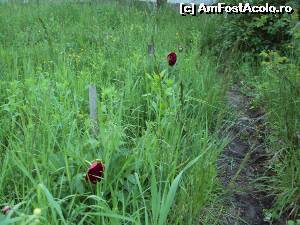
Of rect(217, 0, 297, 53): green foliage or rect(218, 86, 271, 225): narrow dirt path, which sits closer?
rect(218, 86, 271, 225): narrow dirt path

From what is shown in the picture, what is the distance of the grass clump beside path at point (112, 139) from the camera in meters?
1.61

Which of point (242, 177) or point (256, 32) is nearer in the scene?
point (242, 177)

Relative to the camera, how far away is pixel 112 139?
1.83m

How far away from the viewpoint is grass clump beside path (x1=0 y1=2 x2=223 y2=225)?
161 centimetres

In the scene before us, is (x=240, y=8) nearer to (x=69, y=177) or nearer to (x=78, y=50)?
(x=78, y=50)

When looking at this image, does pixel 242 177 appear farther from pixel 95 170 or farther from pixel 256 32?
pixel 256 32

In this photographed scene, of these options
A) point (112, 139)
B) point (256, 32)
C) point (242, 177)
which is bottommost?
point (242, 177)

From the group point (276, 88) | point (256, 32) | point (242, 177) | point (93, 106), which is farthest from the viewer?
point (256, 32)

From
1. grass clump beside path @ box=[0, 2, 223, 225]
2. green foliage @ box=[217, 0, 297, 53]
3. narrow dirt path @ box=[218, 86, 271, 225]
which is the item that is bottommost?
narrow dirt path @ box=[218, 86, 271, 225]

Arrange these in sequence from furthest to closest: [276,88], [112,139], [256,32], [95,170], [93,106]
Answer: [256,32] → [276,88] → [93,106] → [112,139] → [95,170]

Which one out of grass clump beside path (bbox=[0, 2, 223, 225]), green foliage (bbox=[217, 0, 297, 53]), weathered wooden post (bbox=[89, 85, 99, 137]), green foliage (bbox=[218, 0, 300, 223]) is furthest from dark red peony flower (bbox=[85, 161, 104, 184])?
green foliage (bbox=[217, 0, 297, 53])

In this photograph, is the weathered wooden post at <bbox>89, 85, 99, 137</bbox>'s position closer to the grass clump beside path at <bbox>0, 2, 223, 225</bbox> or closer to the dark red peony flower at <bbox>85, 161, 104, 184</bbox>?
the grass clump beside path at <bbox>0, 2, 223, 225</bbox>

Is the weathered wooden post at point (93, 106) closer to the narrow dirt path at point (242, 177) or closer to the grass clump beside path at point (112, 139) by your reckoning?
the grass clump beside path at point (112, 139)

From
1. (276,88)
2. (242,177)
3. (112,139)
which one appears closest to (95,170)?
(112,139)
